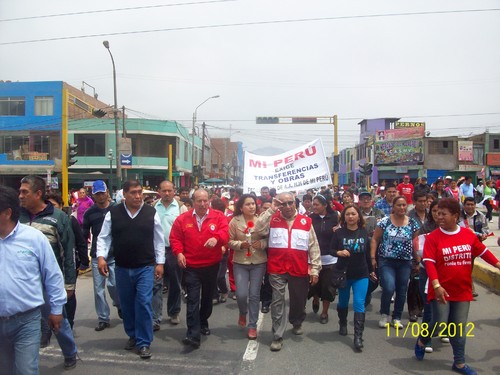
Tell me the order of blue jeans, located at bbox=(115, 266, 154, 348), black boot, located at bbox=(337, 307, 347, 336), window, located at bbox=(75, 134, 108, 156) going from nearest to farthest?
blue jeans, located at bbox=(115, 266, 154, 348) < black boot, located at bbox=(337, 307, 347, 336) < window, located at bbox=(75, 134, 108, 156)

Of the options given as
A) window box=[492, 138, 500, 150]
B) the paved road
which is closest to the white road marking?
the paved road

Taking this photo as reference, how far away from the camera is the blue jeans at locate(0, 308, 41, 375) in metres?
3.09

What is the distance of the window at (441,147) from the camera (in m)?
45.5

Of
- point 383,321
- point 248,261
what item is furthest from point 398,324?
point 248,261

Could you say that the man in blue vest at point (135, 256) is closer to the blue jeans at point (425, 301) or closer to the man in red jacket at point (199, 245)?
the man in red jacket at point (199, 245)

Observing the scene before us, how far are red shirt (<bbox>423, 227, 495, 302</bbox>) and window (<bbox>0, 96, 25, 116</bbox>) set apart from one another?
41.9 m

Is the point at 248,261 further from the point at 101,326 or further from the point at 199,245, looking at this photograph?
the point at 101,326

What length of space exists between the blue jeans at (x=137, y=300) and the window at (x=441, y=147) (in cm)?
4538

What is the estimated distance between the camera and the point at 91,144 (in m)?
43.0

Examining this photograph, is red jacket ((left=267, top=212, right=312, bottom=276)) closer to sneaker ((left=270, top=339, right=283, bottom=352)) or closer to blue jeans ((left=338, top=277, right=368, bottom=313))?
blue jeans ((left=338, top=277, right=368, bottom=313))

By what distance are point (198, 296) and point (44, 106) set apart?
39.5 meters

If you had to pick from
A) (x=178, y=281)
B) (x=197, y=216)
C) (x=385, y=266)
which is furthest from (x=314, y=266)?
(x=178, y=281)

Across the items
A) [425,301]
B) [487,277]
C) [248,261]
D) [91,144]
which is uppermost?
[91,144]

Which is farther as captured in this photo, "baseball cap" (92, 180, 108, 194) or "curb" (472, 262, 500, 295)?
"curb" (472, 262, 500, 295)
